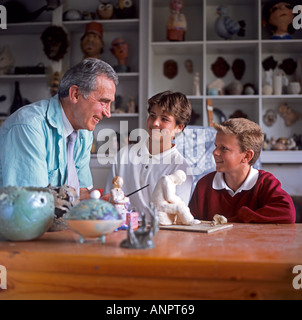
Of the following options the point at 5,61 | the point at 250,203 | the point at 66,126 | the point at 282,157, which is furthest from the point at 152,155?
the point at 5,61

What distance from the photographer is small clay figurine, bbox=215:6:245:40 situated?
3643mm

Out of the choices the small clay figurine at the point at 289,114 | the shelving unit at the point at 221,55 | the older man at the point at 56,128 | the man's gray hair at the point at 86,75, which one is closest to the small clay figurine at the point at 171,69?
the shelving unit at the point at 221,55

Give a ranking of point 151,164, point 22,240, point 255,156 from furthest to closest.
Result: point 151,164 < point 255,156 < point 22,240

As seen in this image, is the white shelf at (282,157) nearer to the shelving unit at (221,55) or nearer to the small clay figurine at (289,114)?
the shelving unit at (221,55)

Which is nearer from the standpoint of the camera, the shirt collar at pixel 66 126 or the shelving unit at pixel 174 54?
the shirt collar at pixel 66 126

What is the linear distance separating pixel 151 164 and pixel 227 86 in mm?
2189

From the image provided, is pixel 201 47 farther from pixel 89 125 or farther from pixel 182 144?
pixel 89 125

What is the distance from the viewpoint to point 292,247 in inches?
35.0

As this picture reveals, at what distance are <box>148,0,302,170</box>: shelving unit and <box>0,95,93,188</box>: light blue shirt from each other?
217 cm

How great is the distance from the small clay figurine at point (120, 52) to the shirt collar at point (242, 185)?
2.28 metres

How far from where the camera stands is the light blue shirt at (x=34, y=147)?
4.45 ft

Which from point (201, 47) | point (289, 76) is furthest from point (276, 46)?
point (201, 47)
